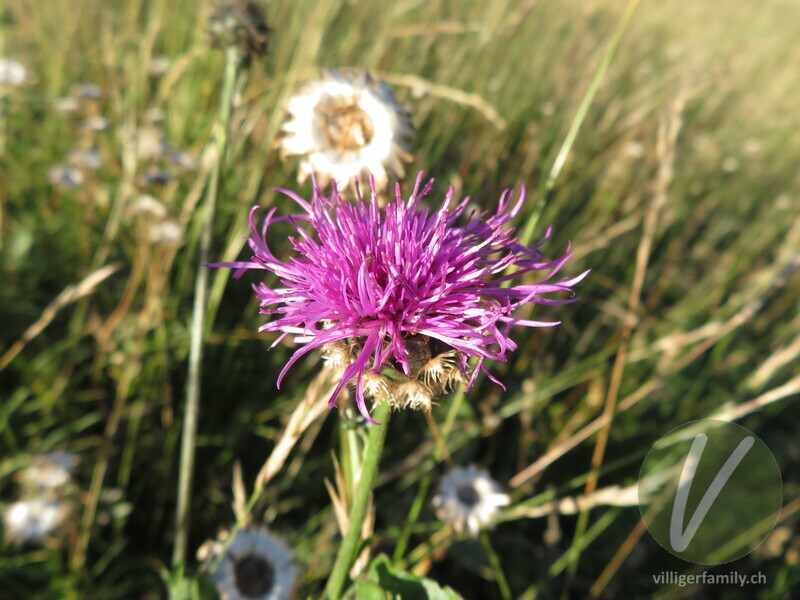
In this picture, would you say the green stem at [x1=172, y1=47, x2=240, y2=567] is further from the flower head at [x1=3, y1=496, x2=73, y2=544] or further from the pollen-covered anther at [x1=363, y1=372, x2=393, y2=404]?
the pollen-covered anther at [x1=363, y1=372, x2=393, y2=404]

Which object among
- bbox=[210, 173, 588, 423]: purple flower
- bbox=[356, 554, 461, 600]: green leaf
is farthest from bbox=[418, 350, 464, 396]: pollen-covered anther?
bbox=[356, 554, 461, 600]: green leaf

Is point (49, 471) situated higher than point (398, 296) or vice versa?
point (398, 296)

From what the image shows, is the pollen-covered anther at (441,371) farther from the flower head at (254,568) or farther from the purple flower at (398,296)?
the flower head at (254,568)

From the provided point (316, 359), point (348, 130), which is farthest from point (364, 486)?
point (316, 359)

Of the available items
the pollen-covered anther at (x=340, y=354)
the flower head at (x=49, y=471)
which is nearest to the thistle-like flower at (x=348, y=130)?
the pollen-covered anther at (x=340, y=354)

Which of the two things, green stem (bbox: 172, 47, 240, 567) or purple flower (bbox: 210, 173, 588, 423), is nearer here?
purple flower (bbox: 210, 173, 588, 423)

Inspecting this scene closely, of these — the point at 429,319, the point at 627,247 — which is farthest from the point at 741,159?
the point at 429,319

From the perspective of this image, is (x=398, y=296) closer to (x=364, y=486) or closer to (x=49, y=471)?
(x=364, y=486)
